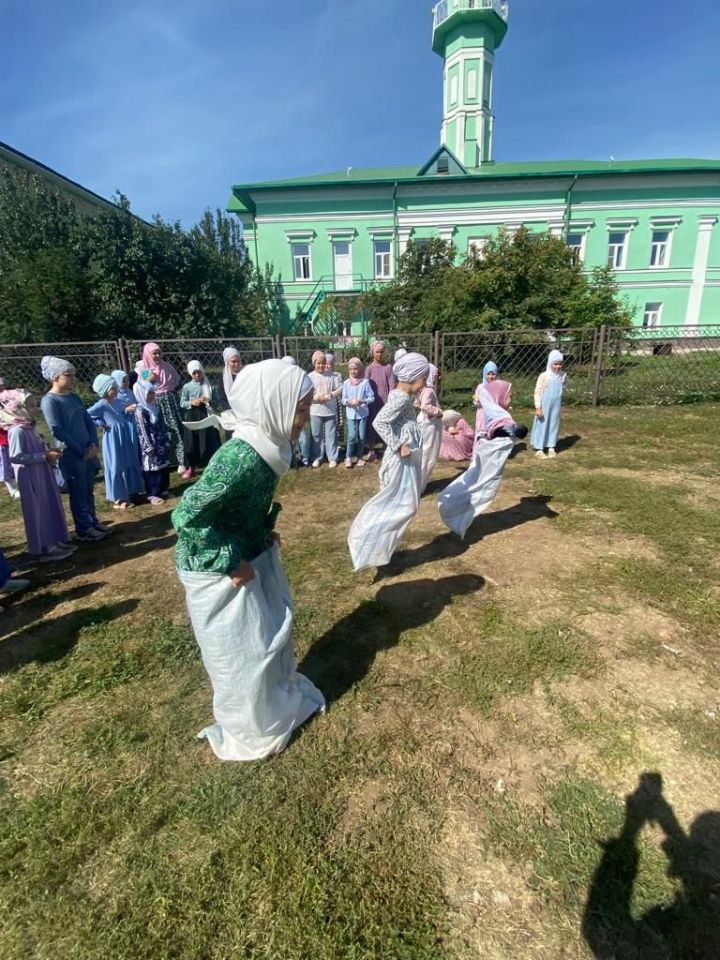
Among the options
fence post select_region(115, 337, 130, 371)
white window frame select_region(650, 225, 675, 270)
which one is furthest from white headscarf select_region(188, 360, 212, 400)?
white window frame select_region(650, 225, 675, 270)

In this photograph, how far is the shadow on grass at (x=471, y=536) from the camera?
178 inches

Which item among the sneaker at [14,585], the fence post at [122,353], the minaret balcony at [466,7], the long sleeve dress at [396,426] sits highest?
the minaret balcony at [466,7]

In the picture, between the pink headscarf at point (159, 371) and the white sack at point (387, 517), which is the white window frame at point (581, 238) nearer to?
the pink headscarf at point (159, 371)

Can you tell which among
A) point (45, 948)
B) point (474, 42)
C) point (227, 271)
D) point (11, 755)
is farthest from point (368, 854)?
point (474, 42)

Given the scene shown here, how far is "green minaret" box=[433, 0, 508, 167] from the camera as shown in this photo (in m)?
28.9

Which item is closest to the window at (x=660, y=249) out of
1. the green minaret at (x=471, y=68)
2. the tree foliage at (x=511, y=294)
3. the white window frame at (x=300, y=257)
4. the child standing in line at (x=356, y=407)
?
the tree foliage at (x=511, y=294)

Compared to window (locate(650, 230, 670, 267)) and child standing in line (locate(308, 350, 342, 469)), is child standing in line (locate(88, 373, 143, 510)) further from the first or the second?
window (locate(650, 230, 670, 267))

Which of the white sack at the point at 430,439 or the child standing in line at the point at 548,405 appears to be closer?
the white sack at the point at 430,439

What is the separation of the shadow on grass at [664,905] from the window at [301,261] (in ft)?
90.4

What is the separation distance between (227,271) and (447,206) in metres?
12.3

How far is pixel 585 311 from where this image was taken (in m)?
16.9

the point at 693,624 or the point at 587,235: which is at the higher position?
the point at 587,235

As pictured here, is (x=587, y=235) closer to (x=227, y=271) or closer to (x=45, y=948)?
(x=227, y=271)

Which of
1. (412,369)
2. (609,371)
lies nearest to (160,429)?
(412,369)
